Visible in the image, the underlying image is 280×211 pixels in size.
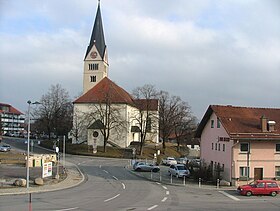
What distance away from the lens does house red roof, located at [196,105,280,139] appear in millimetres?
35219

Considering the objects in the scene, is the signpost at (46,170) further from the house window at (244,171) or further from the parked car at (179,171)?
the house window at (244,171)

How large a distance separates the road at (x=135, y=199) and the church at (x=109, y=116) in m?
41.6

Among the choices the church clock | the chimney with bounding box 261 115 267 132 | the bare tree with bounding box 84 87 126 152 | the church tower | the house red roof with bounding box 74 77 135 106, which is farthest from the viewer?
the church clock

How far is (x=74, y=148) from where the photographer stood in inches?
3034

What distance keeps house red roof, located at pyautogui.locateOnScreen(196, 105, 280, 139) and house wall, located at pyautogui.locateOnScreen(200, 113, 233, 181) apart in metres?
0.93

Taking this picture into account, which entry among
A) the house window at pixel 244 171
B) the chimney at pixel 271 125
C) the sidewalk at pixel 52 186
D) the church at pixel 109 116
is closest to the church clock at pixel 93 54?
the church at pixel 109 116

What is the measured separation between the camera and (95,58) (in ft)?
333

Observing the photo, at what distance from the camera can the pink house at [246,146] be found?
3500cm

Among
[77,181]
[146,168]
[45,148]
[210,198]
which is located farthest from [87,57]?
[210,198]

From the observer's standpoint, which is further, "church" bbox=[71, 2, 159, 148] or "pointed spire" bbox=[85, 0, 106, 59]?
"pointed spire" bbox=[85, 0, 106, 59]

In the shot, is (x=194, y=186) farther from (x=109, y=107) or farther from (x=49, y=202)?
(x=109, y=107)

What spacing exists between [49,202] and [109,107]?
5202cm

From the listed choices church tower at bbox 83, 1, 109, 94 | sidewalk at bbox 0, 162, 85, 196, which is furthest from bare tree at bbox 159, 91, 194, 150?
sidewalk at bbox 0, 162, 85, 196

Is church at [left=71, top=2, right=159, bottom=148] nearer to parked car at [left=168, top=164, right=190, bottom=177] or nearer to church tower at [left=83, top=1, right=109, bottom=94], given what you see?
church tower at [left=83, top=1, right=109, bottom=94]
